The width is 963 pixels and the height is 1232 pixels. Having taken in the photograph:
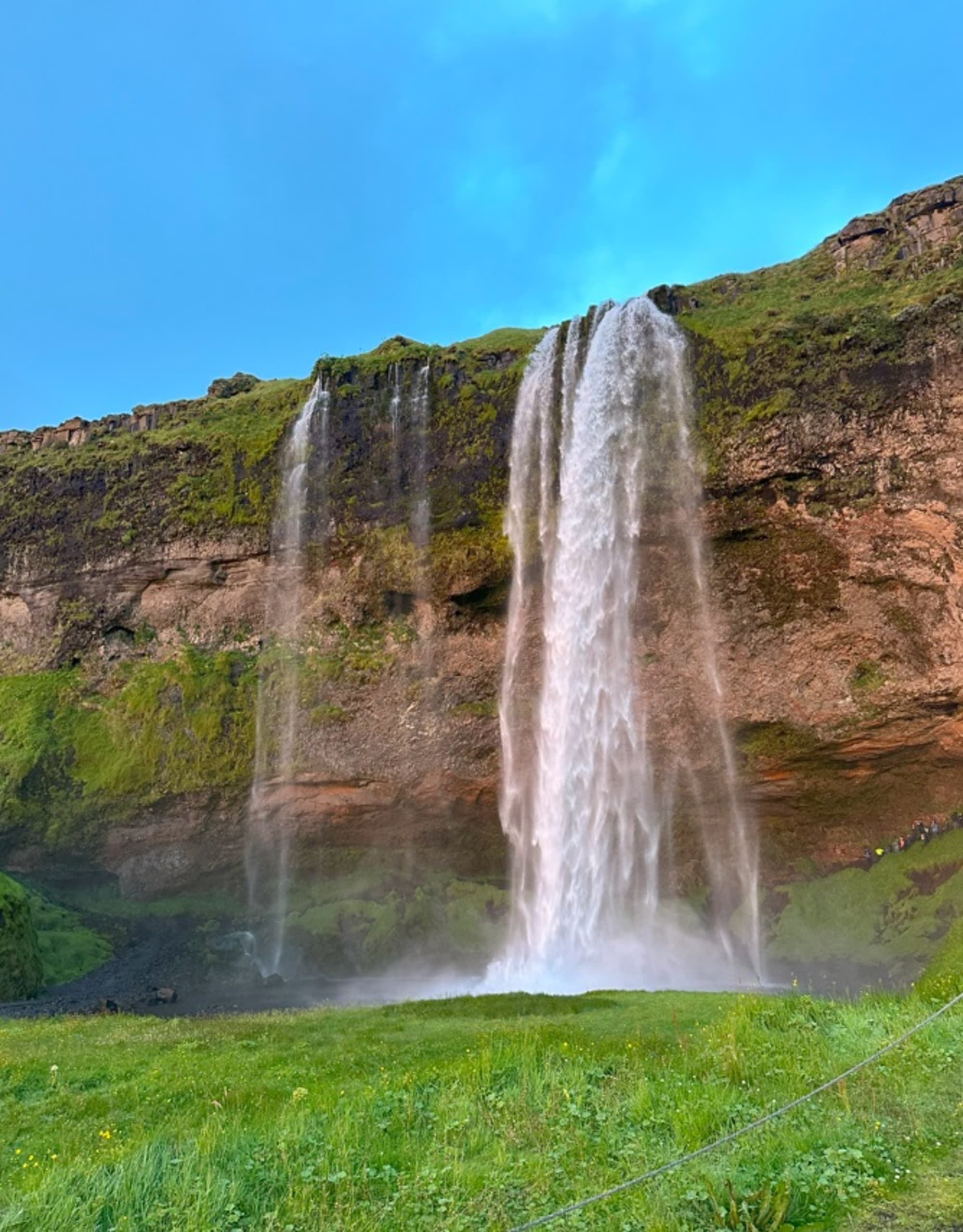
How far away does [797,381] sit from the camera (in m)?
30.7

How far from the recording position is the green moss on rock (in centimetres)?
2700

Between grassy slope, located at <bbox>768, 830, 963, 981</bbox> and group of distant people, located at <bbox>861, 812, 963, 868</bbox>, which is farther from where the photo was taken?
group of distant people, located at <bbox>861, 812, 963, 868</bbox>

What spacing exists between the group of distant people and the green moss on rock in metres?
28.2

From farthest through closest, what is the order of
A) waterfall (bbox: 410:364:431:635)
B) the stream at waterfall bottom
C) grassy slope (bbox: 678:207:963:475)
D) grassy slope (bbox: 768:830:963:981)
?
waterfall (bbox: 410:364:431:635) < grassy slope (bbox: 678:207:963:475) < grassy slope (bbox: 768:830:963:981) < the stream at waterfall bottom

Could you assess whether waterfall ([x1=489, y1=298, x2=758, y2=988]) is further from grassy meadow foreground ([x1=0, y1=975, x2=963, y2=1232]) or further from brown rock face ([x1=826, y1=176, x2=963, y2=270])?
grassy meadow foreground ([x1=0, y1=975, x2=963, y2=1232])

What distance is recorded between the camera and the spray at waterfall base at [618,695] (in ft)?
98.0

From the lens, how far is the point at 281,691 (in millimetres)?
37156

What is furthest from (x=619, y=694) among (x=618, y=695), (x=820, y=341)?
(x=820, y=341)

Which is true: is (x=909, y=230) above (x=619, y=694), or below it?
above

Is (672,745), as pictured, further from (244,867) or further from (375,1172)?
(375,1172)

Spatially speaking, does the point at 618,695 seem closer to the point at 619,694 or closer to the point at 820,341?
the point at 619,694

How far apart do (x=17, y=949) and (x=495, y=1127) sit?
25.0 metres

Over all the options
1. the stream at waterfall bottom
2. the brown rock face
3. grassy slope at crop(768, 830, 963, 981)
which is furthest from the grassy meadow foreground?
the brown rock face

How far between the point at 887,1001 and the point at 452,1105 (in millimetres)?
9261
